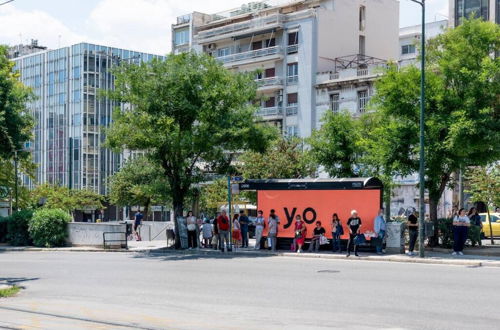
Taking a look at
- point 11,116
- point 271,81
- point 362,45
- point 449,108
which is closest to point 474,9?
point 362,45

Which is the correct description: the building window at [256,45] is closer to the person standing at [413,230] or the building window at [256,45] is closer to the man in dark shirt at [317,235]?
the man in dark shirt at [317,235]

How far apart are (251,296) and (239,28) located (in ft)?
183

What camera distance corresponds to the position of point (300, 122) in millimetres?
63312

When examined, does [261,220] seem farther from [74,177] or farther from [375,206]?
[74,177]

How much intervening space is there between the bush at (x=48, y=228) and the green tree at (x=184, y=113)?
6.89m

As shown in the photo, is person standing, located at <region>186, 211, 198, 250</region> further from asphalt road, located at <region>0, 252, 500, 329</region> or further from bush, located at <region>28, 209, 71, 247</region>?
bush, located at <region>28, 209, 71, 247</region>

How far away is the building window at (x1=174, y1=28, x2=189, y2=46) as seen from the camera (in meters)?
78.1

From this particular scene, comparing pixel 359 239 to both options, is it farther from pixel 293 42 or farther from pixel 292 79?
pixel 293 42

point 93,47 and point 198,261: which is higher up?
point 93,47

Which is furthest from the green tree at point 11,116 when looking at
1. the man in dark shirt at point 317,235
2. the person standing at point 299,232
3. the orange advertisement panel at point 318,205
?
the man in dark shirt at point 317,235

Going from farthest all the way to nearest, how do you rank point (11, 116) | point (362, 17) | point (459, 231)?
point (362, 17) → point (11, 116) → point (459, 231)

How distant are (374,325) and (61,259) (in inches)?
733

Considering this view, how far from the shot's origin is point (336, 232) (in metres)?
28.7

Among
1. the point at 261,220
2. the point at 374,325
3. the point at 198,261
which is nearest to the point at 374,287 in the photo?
the point at 374,325
